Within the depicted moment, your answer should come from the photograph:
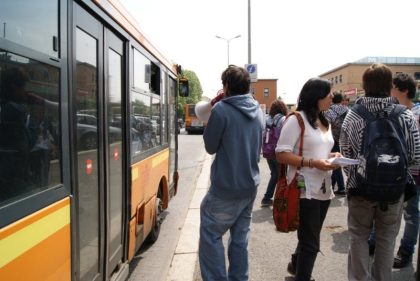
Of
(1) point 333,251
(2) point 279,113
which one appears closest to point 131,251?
(1) point 333,251

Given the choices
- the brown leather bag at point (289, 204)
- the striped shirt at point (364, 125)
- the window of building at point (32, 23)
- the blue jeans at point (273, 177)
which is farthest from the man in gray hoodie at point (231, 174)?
the blue jeans at point (273, 177)

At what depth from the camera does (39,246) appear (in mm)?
2047

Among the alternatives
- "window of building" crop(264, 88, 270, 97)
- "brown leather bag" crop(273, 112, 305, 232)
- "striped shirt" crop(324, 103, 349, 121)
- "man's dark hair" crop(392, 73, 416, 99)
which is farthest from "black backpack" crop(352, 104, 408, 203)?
"window of building" crop(264, 88, 270, 97)

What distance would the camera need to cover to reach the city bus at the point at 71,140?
1.88 m

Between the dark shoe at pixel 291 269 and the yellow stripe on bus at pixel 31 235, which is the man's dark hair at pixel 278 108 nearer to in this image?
the dark shoe at pixel 291 269

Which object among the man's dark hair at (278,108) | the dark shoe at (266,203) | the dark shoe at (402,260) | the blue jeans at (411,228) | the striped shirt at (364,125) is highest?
the man's dark hair at (278,108)

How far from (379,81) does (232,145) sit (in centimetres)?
129

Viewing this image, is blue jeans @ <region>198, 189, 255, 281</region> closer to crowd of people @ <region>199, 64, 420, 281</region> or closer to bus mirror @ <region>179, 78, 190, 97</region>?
crowd of people @ <region>199, 64, 420, 281</region>

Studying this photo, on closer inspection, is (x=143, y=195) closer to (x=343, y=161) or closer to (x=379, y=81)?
(x=343, y=161)

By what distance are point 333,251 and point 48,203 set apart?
364 centimetres

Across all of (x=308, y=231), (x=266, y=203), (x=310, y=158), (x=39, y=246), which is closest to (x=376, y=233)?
(x=308, y=231)

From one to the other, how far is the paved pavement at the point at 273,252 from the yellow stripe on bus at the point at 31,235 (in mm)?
2210

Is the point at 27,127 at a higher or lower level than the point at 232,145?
higher

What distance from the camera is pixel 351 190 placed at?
3.37 metres
